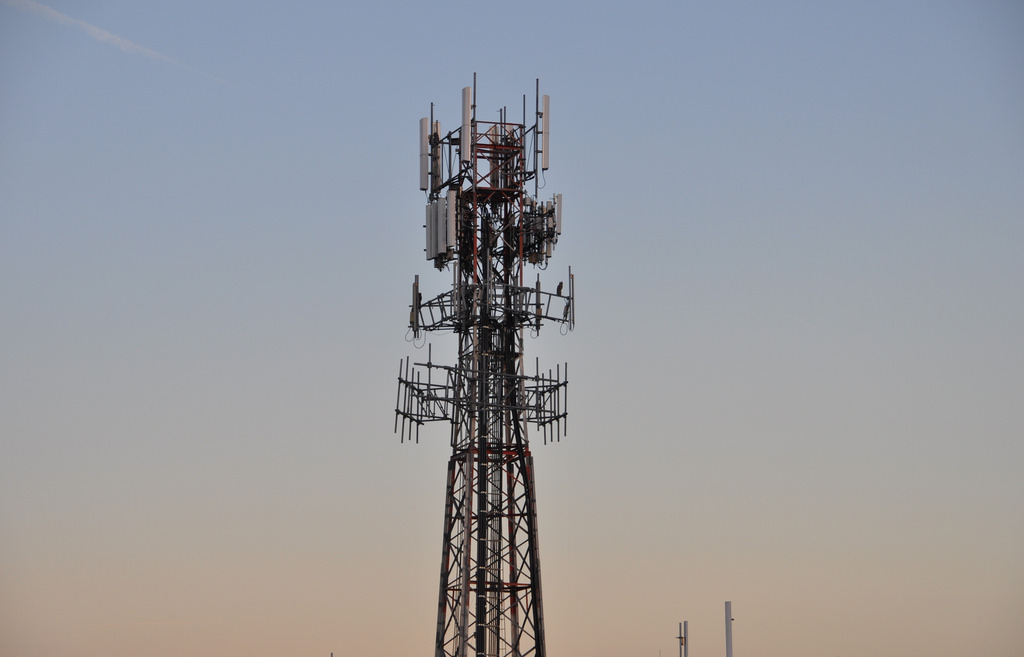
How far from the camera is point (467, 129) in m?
116

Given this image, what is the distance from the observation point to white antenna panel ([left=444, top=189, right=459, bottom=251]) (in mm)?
114375

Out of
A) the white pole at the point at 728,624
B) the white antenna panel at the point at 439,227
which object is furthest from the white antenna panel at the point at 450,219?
the white pole at the point at 728,624

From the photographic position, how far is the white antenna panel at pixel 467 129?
115562 millimetres

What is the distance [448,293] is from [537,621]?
15.8m

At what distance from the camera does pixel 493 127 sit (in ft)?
381

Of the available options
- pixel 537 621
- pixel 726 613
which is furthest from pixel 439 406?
pixel 726 613

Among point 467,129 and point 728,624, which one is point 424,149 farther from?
point 728,624

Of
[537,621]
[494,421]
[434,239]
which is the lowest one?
[537,621]

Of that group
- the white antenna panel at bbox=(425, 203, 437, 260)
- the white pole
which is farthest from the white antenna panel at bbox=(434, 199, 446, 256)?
the white pole

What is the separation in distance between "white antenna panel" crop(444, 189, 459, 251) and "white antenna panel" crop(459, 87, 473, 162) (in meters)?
2.03

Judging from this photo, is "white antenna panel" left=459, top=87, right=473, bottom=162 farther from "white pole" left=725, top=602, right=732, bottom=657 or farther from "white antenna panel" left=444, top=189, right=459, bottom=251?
"white pole" left=725, top=602, right=732, bottom=657

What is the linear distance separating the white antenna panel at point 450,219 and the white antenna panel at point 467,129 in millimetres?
2029

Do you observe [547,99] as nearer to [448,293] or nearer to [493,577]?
[448,293]

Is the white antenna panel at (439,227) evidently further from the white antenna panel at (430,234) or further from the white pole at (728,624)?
the white pole at (728,624)
